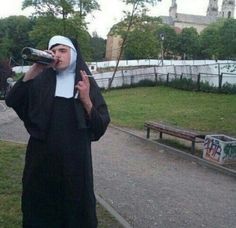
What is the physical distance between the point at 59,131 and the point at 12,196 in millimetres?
2895

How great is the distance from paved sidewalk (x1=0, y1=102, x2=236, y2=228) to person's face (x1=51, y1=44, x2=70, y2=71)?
119 inches

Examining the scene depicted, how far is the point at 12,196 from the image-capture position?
18.6 ft

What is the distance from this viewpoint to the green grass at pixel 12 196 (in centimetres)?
493

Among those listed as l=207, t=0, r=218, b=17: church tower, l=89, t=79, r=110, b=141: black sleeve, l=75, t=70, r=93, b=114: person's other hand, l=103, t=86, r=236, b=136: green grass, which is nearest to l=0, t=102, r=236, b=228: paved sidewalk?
l=89, t=79, r=110, b=141: black sleeve

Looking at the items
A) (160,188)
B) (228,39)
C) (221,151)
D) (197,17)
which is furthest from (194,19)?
(160,188)

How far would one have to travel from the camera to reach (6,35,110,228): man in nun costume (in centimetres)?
307

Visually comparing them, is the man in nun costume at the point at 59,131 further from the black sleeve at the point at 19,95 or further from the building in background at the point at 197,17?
the building in background at the point at 197,17

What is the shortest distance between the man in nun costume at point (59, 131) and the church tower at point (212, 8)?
146 metres

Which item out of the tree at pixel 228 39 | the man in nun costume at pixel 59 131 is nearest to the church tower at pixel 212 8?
the tree at pixel 228 39

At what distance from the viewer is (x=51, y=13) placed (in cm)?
3925

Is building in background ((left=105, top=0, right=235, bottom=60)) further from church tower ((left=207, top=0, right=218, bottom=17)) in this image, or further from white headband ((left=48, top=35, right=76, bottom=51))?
white headband ((left=48, top=35, right=76, bottom=51))

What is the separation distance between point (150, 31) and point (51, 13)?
8.58 meters

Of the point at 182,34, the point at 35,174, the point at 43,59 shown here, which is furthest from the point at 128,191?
the point at 182,34

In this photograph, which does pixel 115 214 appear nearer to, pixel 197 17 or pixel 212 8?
pixel 197 17
